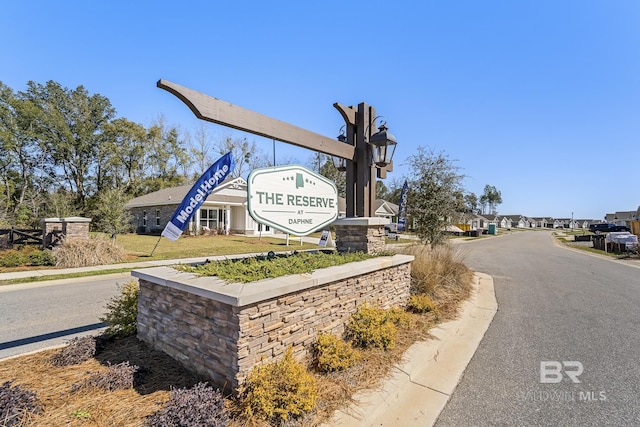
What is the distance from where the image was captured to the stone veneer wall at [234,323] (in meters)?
2.82

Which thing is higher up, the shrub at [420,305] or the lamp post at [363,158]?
the lamp post at [363,158]

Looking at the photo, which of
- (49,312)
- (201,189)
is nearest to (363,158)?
(201,189)

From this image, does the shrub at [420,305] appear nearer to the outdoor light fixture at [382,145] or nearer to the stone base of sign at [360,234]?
the stone base of sign at [360,234]

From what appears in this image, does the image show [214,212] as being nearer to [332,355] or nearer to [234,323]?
[332,355]

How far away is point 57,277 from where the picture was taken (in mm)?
8867

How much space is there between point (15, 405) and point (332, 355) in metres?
2.78

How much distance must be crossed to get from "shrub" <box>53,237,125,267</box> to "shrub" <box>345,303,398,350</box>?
37.4ft

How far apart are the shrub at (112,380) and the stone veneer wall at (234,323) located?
49 centimetres

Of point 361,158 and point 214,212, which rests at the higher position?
point 361,158

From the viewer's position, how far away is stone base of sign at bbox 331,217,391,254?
6.08m

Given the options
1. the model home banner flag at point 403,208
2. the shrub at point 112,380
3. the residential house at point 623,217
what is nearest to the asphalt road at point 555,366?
the shrub at point 112,380

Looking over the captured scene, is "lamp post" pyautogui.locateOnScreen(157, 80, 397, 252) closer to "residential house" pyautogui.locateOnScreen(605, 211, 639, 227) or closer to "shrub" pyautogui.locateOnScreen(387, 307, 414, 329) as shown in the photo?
"shrub" pyautogui.locateOnScreen(387, 307, 414, 329)

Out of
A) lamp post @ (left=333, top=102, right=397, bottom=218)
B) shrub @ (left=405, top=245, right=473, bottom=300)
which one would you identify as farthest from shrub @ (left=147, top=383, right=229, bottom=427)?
shrub @ (left=405, top=245, right=473, bottom=300)

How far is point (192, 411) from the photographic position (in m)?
2.36
